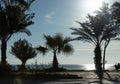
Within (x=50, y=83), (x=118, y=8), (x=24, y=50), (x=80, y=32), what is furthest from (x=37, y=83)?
(x=24, y=50)

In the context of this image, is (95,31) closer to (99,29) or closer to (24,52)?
(99,29)

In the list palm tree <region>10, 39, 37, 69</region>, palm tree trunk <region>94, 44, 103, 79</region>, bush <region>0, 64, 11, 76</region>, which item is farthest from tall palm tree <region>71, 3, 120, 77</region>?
bush <region>0, 64, 11, 76</region>

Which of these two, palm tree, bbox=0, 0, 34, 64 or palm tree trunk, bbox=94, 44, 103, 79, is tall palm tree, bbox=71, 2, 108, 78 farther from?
palm tree, bbox=0, 0, 34, 64

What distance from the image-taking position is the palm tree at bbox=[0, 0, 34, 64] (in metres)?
31.9

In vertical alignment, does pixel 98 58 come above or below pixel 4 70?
above

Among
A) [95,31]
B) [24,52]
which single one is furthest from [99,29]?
[24,52]

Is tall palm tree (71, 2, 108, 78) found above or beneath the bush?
above

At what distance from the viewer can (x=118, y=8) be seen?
3453 cm

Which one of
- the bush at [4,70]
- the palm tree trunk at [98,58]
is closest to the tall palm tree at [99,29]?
the palm tree trunk at [98,58]

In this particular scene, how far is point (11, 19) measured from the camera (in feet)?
105

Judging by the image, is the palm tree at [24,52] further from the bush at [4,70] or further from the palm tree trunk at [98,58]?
the bush at [4,70]

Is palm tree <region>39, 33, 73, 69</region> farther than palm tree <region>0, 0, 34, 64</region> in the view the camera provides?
Yes

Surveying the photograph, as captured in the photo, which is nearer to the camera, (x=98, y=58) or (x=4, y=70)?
(x=4, y=70)

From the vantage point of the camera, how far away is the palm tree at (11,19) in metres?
31.9
